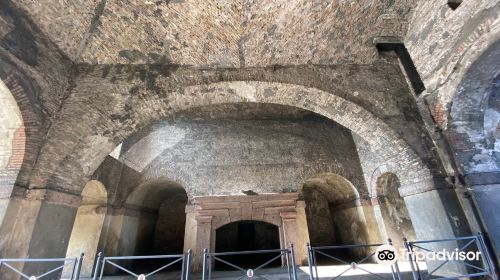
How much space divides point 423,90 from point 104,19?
6.62 m

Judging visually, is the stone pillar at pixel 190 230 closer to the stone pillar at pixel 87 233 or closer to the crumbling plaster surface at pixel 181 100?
the stone pillar at pixel 87 233

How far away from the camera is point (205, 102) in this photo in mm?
5508

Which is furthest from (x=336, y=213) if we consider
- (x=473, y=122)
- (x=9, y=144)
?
(x=9, y=144)

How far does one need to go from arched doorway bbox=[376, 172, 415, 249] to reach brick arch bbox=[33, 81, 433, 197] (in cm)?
318

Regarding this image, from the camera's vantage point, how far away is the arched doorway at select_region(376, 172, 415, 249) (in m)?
7.60

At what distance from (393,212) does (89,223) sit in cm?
999

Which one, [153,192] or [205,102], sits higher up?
[205,102]

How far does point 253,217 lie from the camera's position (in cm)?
771

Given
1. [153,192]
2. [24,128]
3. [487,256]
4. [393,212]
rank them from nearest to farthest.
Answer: [487,256] → [24,128] → [393,212] → [153,192]

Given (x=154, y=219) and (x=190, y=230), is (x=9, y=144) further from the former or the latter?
(x=154, y=219)

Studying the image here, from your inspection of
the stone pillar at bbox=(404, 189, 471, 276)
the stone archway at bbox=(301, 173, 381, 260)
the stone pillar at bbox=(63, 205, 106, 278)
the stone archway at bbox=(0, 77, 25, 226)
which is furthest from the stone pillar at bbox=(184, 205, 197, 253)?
the stone pillar at bbox=(404, 189, 471, 276)

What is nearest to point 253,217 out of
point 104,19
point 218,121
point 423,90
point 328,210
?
point 218,121

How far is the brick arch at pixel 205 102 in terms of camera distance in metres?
4.59

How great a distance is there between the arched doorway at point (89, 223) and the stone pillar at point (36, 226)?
3.13 meters
